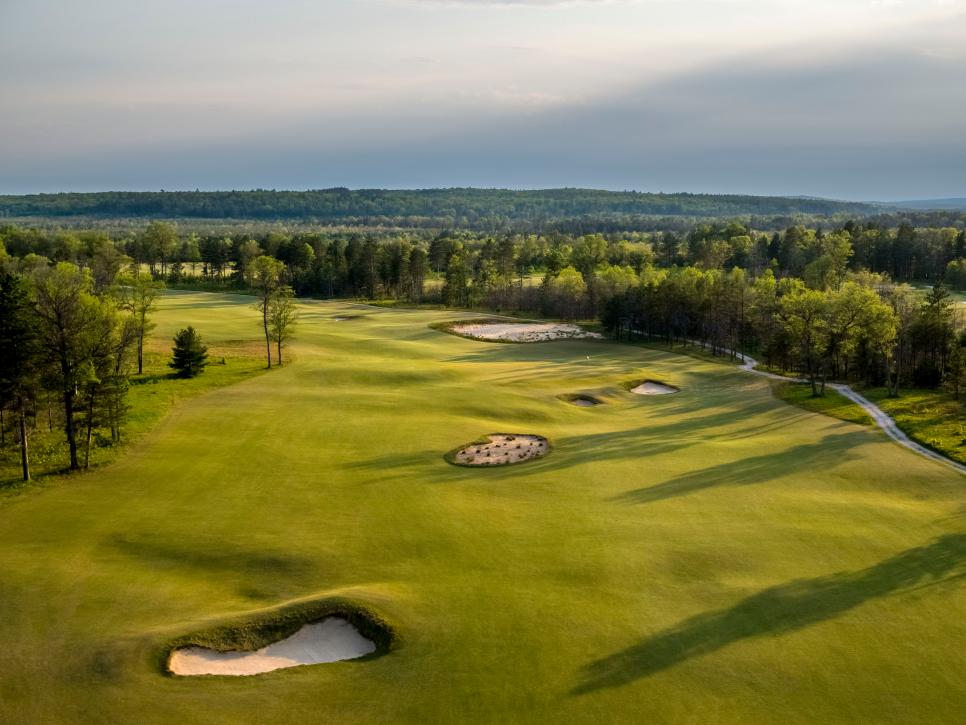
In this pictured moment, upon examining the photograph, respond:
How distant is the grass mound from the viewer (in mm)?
25250

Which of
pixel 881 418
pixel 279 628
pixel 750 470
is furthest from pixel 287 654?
pixel 881 418

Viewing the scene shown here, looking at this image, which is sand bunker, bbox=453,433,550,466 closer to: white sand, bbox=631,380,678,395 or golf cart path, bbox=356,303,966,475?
white sand, bbox=631,380,678,395

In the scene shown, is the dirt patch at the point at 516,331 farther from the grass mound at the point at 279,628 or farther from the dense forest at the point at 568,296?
the grass mound at the point at 279,628

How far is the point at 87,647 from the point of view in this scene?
24.7 meters

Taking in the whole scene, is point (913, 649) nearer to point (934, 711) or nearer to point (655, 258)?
point (934, 711)

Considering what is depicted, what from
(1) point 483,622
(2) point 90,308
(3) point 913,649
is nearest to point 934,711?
(3) point 913,649

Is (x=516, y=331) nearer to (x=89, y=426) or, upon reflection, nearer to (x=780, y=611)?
(x=89, y=426)

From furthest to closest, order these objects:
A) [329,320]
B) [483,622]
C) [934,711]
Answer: [329,320] → [483,622] → [934,711]

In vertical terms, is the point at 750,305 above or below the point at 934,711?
above

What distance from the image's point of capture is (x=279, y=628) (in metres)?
26.4

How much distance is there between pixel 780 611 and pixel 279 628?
64.3 feet

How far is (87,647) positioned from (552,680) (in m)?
16.7

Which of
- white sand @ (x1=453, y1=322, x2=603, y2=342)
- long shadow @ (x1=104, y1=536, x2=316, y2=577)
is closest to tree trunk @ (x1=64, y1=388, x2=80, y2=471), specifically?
long shadow @ (x1=104, y1=536, x2=316, y2=577)

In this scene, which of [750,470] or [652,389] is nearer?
[750,470]
